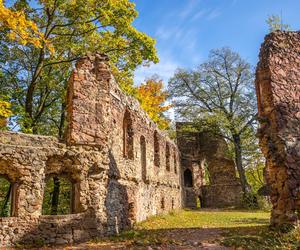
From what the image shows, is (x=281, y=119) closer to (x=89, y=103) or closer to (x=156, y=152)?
(x=89, y=103)

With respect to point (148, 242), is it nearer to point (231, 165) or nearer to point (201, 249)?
point (201, 249)

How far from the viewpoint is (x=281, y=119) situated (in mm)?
10375

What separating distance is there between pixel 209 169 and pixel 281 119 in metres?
20.2

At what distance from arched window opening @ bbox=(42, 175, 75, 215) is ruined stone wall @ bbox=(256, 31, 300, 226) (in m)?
9.40

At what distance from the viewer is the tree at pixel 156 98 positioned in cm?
2888

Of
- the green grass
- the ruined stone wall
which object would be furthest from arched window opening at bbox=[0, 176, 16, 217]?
the ruined stone wall

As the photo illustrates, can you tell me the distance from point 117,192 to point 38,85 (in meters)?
8.91

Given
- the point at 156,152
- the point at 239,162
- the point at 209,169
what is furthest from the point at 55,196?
the point at 209,169

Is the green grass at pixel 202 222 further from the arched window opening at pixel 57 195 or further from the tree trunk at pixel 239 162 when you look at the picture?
the tree trunk at pixel 239 162

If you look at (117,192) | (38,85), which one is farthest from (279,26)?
(38,85)

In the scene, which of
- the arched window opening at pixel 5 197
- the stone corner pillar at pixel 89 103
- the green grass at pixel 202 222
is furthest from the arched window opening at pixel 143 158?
the arched window opening at pixel 5 197

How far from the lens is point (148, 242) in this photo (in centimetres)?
857

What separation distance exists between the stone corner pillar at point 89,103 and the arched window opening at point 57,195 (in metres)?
5.40

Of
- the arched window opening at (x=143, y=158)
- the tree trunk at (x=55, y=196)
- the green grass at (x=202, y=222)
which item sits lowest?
the green grass at (x=202, y=222)
